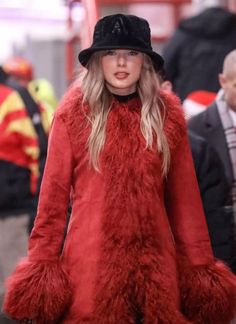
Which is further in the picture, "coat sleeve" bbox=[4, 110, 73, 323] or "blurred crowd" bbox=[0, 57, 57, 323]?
"blurred crowd" bbox=[0, 57, 57, 323]

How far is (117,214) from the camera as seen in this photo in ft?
8.45

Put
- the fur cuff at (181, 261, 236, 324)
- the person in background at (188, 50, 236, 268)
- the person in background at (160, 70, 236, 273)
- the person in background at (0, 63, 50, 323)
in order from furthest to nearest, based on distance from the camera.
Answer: the person in background at (0, 63, 50, 323) < the person in background at (188, 50, 236, 268) < the person in background at (160, 70, 236, 273) < the fur cuff at (181, 261, 236, 324)

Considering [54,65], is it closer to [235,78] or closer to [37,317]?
[235,78]

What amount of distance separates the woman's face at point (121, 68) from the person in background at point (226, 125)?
1.08 meters

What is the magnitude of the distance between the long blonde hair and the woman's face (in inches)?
1.0

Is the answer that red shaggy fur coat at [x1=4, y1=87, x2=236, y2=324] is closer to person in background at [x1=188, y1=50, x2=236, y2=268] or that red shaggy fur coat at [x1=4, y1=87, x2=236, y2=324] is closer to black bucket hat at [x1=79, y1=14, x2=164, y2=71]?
black bucket hat at [x1=79, y1=14, x2=164, y2=71]

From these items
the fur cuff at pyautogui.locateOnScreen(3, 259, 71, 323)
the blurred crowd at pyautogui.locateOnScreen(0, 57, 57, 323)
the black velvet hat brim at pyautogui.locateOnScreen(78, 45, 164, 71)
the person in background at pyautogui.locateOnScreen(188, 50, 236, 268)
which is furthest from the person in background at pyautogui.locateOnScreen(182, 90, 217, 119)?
the fur cuff at pyautogui.locateOnScreen(3, 259, 71, 323)

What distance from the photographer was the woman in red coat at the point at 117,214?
2568 mm

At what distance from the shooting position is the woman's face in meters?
2.64

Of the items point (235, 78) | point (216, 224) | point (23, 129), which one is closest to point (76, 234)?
point (216, 224)

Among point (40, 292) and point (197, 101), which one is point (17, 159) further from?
point (40, 292)

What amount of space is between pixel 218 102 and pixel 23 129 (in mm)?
1108

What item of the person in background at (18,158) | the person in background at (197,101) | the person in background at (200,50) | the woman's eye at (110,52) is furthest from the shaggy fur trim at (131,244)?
the person in background at (200,50)

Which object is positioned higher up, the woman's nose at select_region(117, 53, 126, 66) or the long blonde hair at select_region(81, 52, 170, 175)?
the woman's nose at select_region(117, 53, 126, 66)
